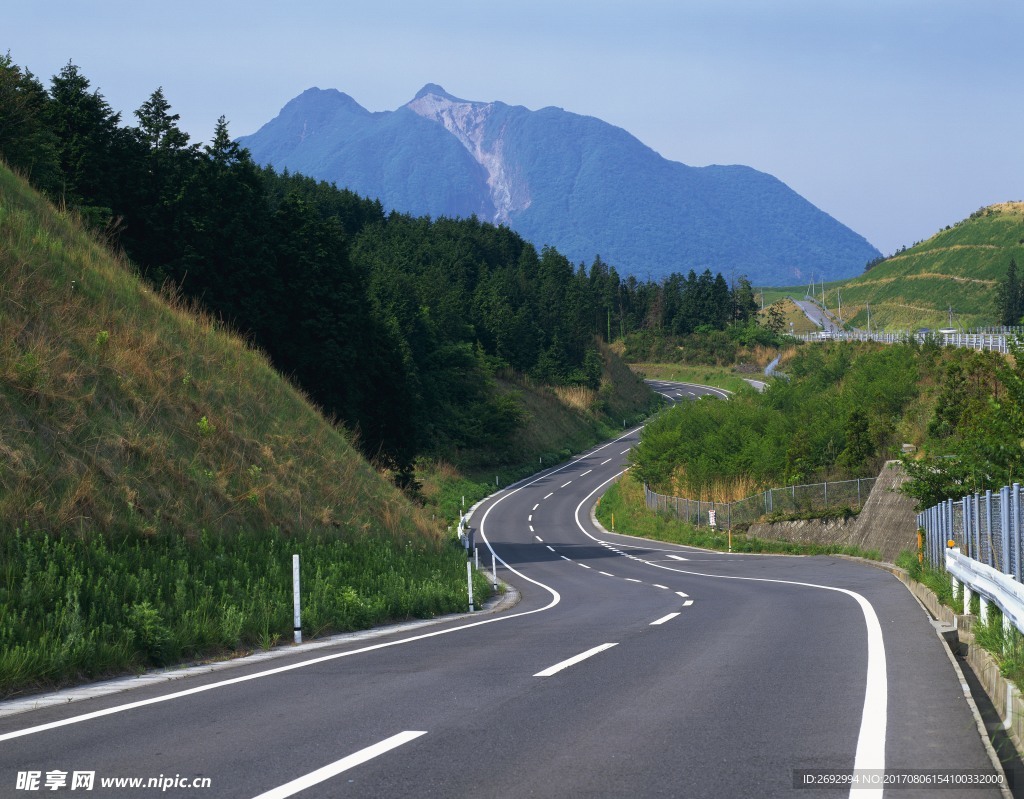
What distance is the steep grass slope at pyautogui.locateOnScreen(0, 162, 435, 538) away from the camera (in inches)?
599

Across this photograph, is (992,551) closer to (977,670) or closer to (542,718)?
(977,670)

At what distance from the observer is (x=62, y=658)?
1003 centimetres

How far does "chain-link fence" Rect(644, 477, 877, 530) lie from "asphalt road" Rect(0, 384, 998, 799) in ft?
90.4

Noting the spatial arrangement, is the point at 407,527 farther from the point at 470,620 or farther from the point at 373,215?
the point at 373,215

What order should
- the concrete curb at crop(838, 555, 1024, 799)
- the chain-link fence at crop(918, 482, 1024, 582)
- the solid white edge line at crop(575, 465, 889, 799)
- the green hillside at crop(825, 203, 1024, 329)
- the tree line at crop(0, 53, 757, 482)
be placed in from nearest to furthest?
the solid white edge line at crop(575, 465, 889, 799)
the concrete curb at crop(838, 555, 1024, 799)
the chain-link fence at crop(918, 482, 1024, 582)
the tree line at crop(0, 53, 757, 482)
the green hillside at crop(825, 203, 1024, 329)

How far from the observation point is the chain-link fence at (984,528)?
1017 centimetres

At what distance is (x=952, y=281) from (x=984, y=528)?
16906 cm

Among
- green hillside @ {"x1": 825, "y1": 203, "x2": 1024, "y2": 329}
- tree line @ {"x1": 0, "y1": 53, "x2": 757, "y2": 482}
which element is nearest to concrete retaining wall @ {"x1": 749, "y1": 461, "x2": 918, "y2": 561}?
tree line @ {"x1": 0, "y1": 53, "x2": 757, "y2": 482}

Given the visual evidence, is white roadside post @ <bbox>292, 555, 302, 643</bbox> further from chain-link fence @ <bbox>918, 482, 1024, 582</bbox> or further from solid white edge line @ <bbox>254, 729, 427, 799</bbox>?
chain-link fence @ <bbox>918, 482, 1024, 582</bbox>

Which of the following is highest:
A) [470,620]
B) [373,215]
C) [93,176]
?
[373,215]

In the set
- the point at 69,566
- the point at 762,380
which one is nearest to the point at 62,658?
the point at 69,566

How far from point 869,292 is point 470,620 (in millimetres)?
190938

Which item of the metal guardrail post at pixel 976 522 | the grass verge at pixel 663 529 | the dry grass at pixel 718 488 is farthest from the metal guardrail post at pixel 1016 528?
the dry grass at pixel 718 488

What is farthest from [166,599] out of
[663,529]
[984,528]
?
[663,529]
